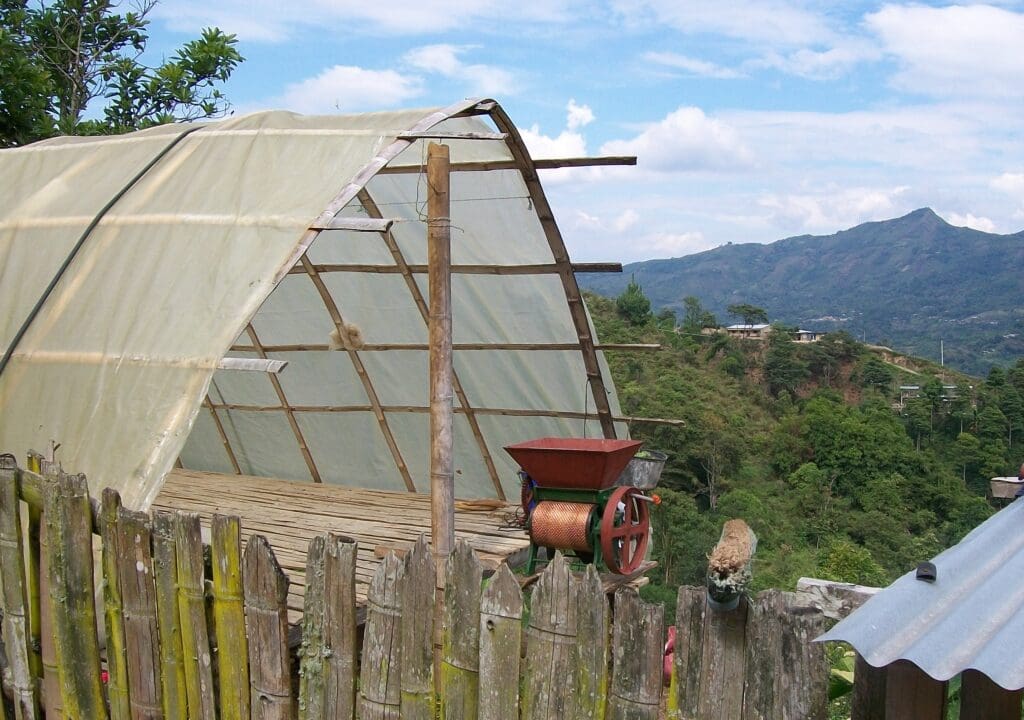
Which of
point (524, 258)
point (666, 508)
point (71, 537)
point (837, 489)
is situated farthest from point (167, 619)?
point (837, 489)

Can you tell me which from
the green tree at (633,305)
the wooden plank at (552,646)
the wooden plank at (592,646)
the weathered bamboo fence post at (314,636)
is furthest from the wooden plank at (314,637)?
the green tree at (633,305)

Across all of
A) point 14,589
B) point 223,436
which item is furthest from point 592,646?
point 223,436

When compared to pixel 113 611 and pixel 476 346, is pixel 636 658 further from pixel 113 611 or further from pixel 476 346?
pixel 476 346

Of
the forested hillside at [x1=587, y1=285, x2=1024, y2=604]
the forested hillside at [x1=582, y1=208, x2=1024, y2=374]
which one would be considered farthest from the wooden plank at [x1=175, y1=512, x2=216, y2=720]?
the forested hillside at [x1=582, y1=208, x2=1024, y2=374]

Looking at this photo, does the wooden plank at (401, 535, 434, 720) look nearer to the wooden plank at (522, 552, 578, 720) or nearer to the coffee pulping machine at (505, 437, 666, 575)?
the wooden plank at (522, 552, 578, 720)

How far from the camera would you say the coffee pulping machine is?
527 cm

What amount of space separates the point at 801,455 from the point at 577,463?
19173 mm

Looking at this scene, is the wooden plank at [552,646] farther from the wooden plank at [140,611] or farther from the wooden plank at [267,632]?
the wooden plank at [140,611]

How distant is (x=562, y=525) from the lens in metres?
5.32

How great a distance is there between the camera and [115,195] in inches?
190

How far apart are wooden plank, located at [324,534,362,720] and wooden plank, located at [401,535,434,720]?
197mm

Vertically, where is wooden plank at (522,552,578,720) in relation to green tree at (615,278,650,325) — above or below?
below

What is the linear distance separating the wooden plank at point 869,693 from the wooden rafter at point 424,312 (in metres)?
4.42

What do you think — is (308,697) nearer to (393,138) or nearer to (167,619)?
(167,619)
